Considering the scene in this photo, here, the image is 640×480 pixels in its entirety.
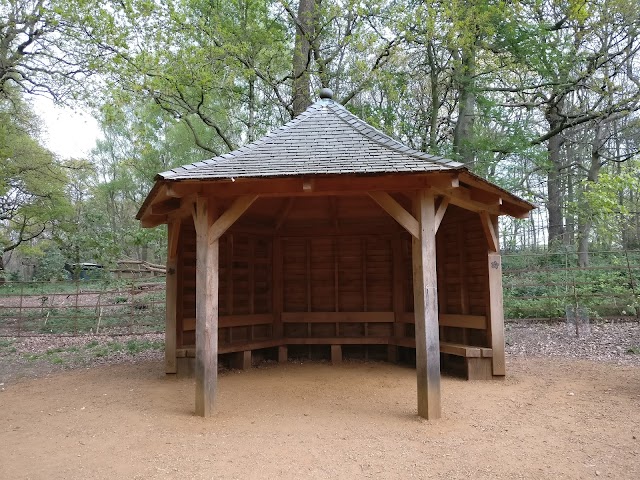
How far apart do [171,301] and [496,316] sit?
4.96m

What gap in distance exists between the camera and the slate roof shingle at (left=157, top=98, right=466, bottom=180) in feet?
15.8

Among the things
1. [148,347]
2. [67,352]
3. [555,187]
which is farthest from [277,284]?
[555,187]

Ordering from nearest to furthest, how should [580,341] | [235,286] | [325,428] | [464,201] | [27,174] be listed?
[325,428]
[464,201]
[235,286]
[580,341]
[27,174]

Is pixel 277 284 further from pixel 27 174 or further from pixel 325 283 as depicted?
pixel 27 174

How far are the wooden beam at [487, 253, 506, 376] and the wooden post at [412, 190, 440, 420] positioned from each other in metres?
2.09

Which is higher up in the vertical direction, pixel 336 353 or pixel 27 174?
pixel 27 174

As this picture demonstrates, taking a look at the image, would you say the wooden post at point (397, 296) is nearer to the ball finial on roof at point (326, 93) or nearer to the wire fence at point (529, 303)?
the ball finial on roof at point (326, 93)

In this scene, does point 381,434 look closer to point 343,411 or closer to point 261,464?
point 343,411

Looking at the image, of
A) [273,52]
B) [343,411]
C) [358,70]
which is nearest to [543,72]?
[358,70]

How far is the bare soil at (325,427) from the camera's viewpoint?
3.56 meters

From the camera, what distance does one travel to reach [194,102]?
46.0 feet

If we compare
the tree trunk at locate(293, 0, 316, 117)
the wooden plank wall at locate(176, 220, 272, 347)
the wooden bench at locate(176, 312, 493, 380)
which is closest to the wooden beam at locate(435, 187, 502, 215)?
the wooden bench at locate(176, 312, 493, 380)

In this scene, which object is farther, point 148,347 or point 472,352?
point 148,347

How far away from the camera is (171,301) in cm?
719
